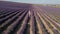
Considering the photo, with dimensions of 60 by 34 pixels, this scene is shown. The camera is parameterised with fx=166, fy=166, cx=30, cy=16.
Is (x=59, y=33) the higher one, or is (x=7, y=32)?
(x=7, y=32)

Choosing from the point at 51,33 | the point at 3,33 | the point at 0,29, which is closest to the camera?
the point at 3,33

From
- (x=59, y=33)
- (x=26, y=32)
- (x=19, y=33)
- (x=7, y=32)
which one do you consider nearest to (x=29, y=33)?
(x=26, y=32)

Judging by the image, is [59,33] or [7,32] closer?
[7,32]

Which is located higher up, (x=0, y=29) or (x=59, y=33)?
(x=0, y=29)

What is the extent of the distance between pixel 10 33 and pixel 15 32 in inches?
11.5

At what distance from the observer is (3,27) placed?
5.68m

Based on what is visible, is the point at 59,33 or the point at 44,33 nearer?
the point at 44,33

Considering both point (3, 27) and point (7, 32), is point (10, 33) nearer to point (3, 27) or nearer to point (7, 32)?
point (7, 32)

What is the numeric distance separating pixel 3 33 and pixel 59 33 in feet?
7.18

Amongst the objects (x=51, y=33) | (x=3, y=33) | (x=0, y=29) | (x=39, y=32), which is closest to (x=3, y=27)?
(x=0, y=29)

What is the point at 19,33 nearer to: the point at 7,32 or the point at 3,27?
the point at 7,32

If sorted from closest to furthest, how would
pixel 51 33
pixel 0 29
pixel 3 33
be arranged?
pixel 3 33, pixel 0 29, pixel 51 33

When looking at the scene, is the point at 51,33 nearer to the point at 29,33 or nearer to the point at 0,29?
the point at 29,33

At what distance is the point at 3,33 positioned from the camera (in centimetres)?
497
